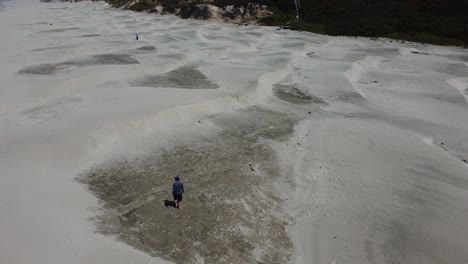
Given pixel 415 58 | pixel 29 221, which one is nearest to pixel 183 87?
pixel 29 221

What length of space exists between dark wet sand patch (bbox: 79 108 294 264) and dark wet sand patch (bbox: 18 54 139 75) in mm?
20680

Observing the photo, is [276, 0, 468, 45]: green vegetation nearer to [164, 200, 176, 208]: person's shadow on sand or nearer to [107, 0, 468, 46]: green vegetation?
[107, 0, 468, 46]: green vegetation

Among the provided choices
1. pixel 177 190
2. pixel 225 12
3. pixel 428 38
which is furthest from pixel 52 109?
pixel 225 12

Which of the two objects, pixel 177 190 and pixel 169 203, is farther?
pixel 169 203

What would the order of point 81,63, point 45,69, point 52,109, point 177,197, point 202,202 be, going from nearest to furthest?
point 177,197 → point 202,202 → point 52,109 → point 45,69 → point 81,63

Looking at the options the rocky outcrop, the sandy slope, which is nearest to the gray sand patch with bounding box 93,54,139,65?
the sandy slope

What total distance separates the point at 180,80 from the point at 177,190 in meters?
19.1

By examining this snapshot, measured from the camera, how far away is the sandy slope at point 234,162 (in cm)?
1306

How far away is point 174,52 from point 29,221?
3321cm

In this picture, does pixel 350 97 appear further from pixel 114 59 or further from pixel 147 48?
pixel 147 48

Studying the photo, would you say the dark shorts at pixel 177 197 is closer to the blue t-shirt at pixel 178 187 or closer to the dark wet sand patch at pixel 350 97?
the blue t-shirt at pixel 178 187

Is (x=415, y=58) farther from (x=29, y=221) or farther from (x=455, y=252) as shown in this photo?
(x=29, y=221)

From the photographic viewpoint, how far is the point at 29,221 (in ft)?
42.7

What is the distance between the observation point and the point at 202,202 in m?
15.7
